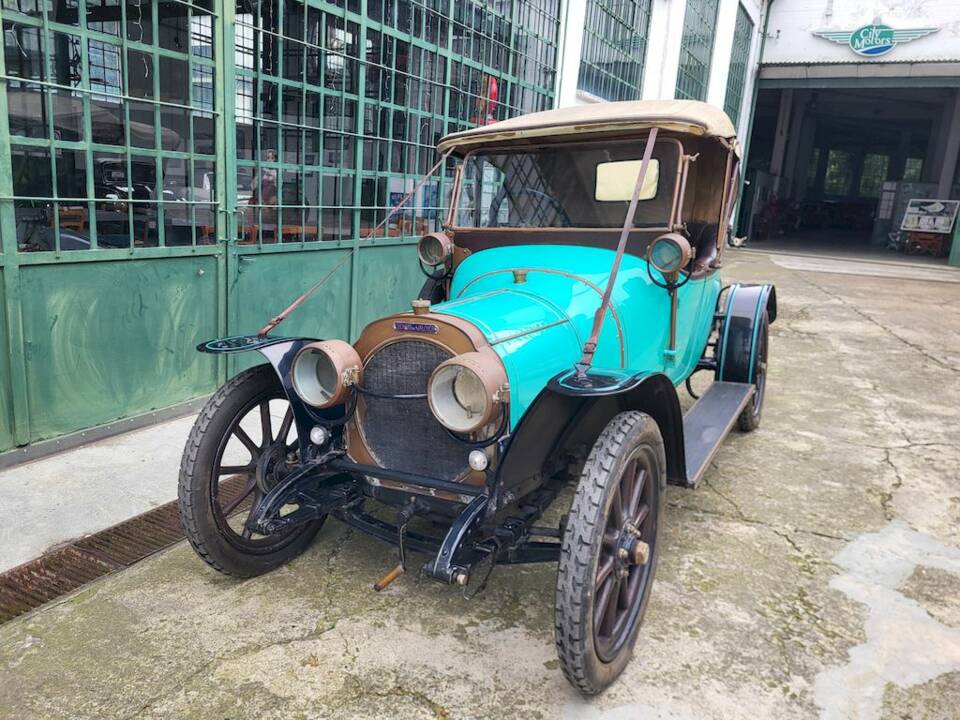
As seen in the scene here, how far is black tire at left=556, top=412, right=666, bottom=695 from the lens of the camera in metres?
2.08

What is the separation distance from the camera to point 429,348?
2.50 meters

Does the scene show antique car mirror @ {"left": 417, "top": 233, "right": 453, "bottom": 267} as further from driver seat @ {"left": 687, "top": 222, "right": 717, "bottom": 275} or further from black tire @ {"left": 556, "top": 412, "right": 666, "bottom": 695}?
black tire @ {"left": 556, "top": 412, "right": 666, "bottom": 695}

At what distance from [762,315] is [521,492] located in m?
2.81

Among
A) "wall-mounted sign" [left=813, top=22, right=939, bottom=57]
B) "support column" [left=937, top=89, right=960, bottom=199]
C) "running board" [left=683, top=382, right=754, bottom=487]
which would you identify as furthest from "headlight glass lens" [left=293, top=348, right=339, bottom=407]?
"support column" [left=937, top=89, right=960, bottom=199]

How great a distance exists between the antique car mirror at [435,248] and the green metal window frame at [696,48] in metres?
11.2

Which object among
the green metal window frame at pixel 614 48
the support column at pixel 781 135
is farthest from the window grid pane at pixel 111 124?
the support column at pixel 781 135

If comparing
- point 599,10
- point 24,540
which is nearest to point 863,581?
point 24,540

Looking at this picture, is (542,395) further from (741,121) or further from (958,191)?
(958,191)

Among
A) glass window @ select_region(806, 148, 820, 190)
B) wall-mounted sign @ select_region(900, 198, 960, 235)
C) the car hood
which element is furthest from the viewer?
glass window @ select_region(806, 148, 820, 190)

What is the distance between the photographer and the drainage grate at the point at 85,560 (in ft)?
8.89

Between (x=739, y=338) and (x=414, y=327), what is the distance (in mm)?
2778

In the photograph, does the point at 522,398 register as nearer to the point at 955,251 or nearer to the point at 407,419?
the point at 407,419

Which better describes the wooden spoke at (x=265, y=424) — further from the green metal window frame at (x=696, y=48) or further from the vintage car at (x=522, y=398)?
the green metal window frame at (x=696, y=48)

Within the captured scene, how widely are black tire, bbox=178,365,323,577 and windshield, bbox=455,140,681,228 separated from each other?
5.15ft
